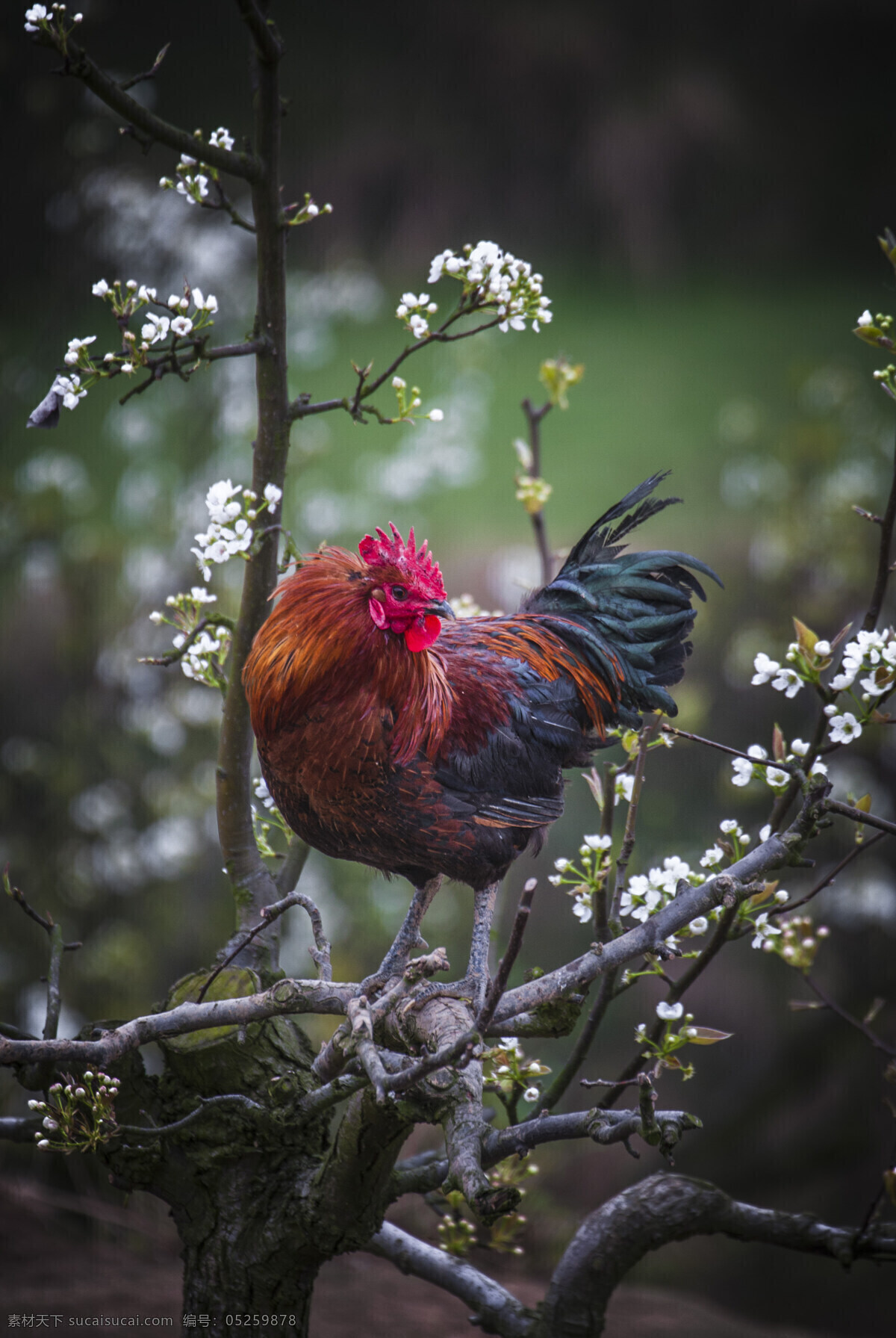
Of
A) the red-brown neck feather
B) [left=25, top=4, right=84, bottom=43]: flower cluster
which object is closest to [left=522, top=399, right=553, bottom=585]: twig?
the red-brown neck feather

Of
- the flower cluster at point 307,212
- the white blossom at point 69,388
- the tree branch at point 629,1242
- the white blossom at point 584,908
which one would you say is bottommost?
the tree branch at point 629,1242

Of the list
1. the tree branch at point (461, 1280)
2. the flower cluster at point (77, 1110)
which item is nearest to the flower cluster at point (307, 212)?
the flower cluster at point (77, 1110)

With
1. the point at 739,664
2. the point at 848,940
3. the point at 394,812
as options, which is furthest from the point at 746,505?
the point at 394,812

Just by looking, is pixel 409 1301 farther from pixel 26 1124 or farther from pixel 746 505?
pixel 746 505

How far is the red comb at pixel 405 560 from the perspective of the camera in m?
1.79

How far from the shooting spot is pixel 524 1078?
5.82ft

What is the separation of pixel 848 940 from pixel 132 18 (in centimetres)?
388

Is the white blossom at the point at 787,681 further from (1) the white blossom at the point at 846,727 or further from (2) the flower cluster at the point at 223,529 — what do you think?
(2) the flower cluster at the point at 223,529

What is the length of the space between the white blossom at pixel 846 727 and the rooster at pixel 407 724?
0.53 metres

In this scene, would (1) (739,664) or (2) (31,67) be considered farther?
(1) (739,664)

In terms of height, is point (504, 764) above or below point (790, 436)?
below

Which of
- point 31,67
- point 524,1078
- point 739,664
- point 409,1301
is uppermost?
point 31,67

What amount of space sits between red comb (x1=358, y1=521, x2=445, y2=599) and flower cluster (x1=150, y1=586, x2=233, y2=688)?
13.5 inches

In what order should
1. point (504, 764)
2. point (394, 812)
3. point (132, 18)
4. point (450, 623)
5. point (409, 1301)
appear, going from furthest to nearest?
point (132, 18)
point (409, 1301)
point (450, 623)
point (504, 764)
point (394, 812)
